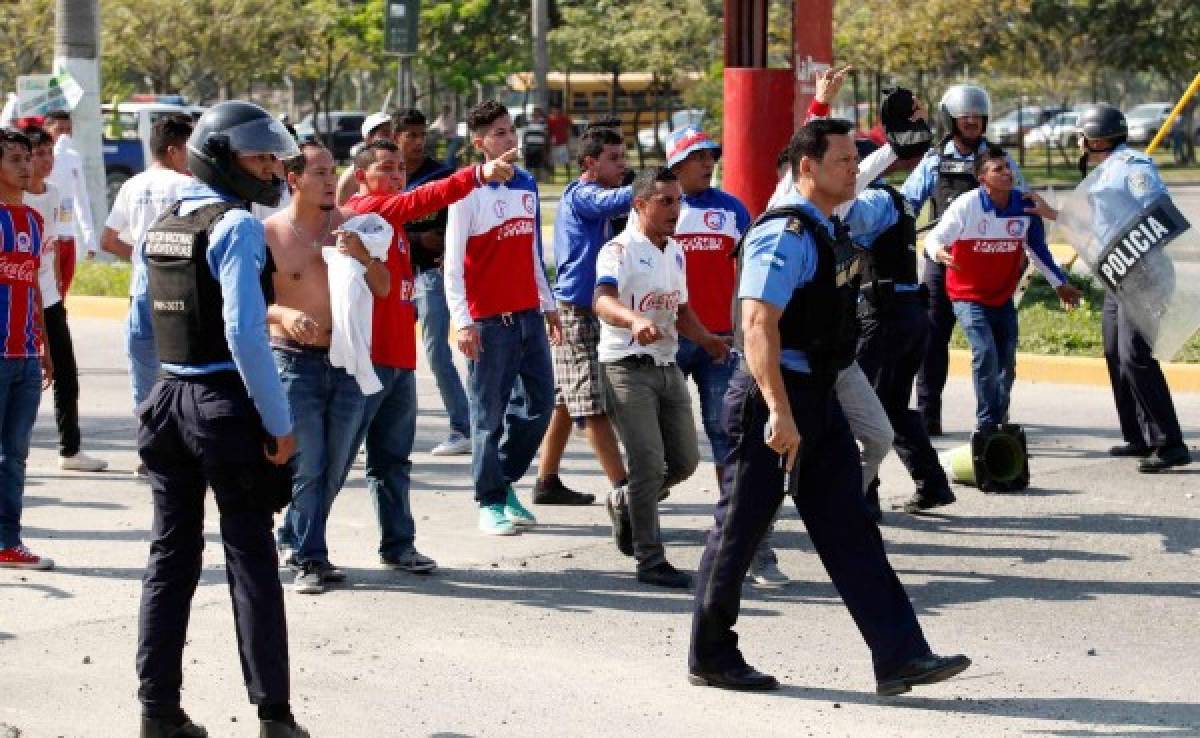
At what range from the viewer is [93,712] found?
21.3ft

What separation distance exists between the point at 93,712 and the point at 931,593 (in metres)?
3.36

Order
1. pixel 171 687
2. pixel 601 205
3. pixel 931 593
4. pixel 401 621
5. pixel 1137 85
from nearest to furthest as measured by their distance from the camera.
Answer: pixel 171 687
pixel 401 621
pixel 931 593
pixel 601 205
pixel 1137 85

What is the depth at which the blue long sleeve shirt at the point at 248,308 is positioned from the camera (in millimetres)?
5703

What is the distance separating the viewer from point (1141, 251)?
1037 cm

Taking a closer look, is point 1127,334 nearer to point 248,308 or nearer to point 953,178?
point 953,178

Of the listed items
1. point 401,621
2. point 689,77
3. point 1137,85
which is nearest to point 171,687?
point 401,621

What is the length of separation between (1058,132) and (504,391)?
45.0 metres

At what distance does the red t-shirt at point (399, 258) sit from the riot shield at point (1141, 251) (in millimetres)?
3634

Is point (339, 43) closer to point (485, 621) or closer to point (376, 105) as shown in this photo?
point (376, 105)

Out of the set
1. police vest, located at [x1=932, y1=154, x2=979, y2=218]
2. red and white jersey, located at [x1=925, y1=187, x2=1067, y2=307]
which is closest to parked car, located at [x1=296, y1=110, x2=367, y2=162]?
police vest, located at [x1=932, y1=154, x2=979, y2=218]

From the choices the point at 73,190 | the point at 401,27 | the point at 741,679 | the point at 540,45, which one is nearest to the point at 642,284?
the point at 741,679

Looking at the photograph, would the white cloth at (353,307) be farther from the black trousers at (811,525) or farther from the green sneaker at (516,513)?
the black trousers at (811,525)

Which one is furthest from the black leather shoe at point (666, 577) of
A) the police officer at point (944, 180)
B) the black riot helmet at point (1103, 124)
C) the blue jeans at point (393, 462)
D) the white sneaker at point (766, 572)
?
the black riot helmet at point (1103, 124)

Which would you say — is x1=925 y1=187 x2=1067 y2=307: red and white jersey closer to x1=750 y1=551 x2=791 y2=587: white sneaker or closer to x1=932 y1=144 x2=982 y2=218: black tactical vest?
x1=932 y1=144 x2=982 y2=218: black tactical vest
